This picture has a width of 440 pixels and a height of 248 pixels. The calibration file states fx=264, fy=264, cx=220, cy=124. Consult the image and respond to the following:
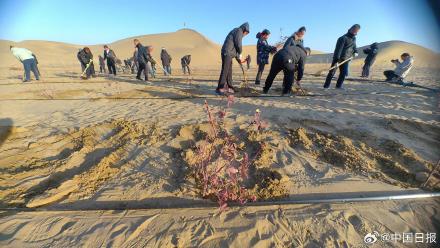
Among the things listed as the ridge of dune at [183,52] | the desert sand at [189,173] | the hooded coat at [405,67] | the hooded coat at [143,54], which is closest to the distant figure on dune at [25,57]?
the hooded coat at [143,54]

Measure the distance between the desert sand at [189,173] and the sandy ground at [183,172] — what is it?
0.01 metres

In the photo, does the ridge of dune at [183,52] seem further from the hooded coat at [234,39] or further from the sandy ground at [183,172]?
the hooded coat at [234,39]

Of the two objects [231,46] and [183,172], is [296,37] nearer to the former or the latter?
[231,46]

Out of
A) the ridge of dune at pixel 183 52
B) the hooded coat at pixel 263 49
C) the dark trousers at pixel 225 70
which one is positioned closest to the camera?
the dark trousers at pixel 225 70

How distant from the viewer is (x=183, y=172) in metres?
3.02

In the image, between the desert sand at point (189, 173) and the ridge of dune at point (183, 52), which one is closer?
the desert sand at point (189, 173)

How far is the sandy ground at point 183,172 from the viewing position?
2.16m

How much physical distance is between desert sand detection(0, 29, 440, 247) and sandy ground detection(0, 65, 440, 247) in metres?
0.01

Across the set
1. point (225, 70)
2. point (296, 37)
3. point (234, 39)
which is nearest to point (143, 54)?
point (225, 70)

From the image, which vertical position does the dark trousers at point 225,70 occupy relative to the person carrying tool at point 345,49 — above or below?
below

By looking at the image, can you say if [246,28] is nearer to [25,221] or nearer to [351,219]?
[351,219]

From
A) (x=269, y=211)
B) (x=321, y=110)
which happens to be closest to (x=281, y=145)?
(x=269, y=211)

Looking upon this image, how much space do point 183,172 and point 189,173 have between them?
0.09 meters

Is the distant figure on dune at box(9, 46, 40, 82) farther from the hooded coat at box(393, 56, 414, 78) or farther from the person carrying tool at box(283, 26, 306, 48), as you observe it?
the hooded coat at box(393, 56, 414, 78)
